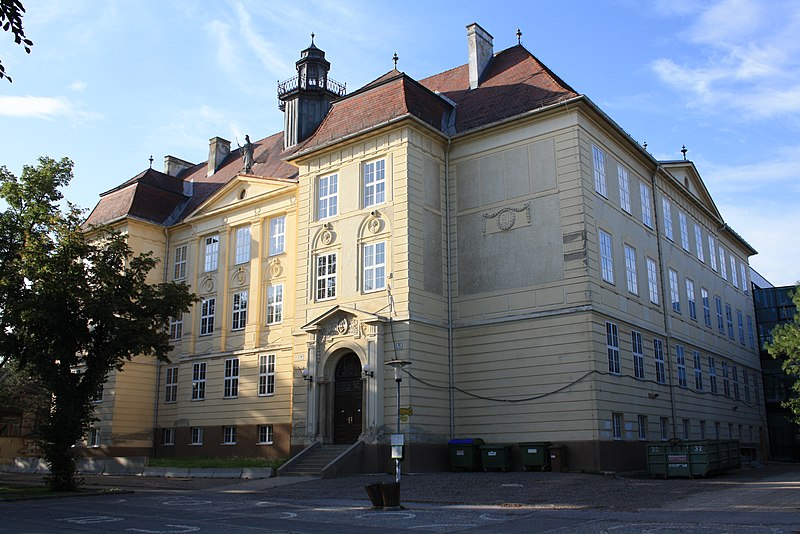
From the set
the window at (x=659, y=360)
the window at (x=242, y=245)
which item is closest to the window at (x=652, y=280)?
the window at (x=659, y=360)

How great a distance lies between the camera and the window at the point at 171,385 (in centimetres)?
3994

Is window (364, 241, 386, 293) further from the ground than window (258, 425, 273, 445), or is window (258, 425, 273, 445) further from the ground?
window (364, 241, 386, 293)

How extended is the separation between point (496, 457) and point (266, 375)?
1270 centimetres

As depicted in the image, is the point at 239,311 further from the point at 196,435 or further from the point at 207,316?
the point at 196,435

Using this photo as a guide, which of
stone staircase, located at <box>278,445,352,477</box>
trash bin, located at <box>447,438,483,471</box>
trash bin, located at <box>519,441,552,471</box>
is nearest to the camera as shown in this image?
trash bin, located at <box>519,441,552,471</box>

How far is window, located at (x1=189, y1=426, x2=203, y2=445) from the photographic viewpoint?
37.6 m

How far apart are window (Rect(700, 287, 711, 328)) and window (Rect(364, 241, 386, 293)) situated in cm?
1794

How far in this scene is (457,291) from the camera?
30391mm

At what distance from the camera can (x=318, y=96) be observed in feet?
138

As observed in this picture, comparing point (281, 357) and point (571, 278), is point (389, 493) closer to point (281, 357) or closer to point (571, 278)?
point (571, 278)

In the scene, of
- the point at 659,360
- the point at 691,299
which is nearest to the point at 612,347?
the point at 659,360

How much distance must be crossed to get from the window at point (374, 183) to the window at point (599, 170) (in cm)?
791

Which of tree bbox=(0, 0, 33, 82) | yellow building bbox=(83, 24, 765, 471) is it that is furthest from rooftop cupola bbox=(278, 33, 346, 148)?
tree bbox=(0, 0, 33, 82)

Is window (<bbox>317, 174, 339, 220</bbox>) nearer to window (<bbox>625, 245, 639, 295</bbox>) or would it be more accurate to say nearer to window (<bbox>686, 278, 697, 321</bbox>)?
window (<bbox>625, 245, 639, 295</bbox>)
